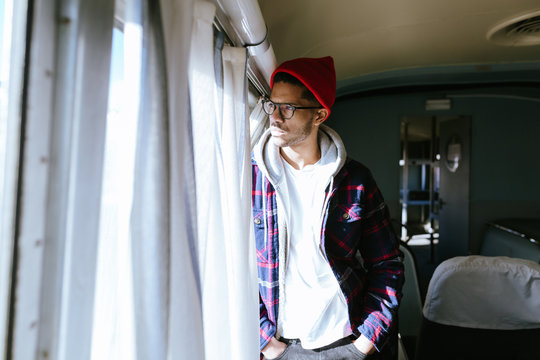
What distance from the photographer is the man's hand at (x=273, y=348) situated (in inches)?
47.5

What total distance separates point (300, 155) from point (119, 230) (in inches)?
36.5

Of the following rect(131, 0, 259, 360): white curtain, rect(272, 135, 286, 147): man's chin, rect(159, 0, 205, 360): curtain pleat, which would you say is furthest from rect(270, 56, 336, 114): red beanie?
rect(159, 0, 205, 360): curtain pleat

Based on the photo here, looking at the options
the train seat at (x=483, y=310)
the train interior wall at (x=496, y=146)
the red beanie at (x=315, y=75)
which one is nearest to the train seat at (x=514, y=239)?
the train interior wall at (x=496, y=146)

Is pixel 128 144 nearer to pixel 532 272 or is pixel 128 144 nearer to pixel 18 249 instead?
pixel 18 249

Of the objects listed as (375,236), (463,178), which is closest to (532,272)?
(375,236)

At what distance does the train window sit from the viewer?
0.54 m

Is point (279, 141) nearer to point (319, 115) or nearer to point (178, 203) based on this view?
point (319, 115)

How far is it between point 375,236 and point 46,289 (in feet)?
3.96

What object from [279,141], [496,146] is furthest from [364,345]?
[496,146]

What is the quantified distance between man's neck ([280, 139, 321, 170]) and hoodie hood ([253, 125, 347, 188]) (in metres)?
0.04

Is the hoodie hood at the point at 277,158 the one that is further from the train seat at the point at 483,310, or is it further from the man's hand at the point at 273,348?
the train seat at the point at 483,310

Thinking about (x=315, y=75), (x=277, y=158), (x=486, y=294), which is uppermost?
(x=315, y=75)

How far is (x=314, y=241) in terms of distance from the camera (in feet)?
4.09

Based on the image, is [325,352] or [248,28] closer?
[248,28]
